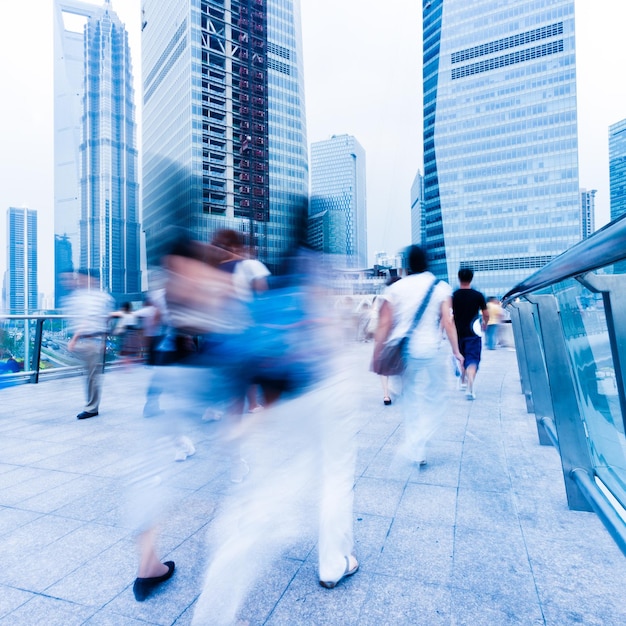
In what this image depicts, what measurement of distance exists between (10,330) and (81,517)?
6786mm

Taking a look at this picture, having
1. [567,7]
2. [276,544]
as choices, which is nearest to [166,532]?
[276,544]

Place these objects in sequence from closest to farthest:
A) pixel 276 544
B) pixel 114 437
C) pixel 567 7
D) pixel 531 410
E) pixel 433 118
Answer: pixel 276 544 < pixel 114 437 < pixel 531 410 < pixel 567 7 < pixel 433 118

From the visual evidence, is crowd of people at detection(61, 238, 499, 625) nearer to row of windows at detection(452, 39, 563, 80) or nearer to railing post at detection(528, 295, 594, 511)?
railing post at detection(528, 295, 594, 511)

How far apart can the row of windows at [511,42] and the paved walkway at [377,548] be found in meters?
148

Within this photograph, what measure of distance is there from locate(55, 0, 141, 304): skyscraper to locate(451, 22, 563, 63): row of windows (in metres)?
98.1

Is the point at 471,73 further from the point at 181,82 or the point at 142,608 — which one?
the point at 142,608

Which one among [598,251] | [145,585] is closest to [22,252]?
[145,585]

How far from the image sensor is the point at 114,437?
4.81 m

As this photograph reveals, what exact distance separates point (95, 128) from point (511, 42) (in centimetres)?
11655

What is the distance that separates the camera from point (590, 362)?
228 centimetres

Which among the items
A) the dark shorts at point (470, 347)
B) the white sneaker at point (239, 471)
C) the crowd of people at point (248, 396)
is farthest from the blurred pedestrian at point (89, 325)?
the dark shorts at point (470, 347)

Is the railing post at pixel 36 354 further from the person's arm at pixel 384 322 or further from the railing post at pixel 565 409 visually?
the railing post at pixel 565 409

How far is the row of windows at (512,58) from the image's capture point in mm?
118500

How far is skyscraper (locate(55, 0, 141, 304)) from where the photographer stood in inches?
4823
